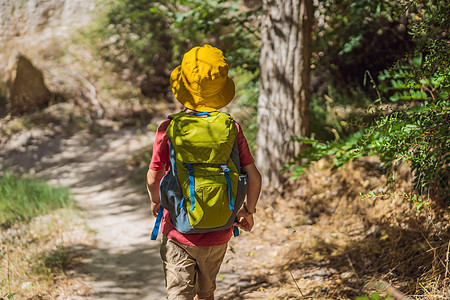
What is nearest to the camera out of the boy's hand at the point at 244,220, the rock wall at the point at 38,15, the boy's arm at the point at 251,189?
the boy's arm at the point at 251,189

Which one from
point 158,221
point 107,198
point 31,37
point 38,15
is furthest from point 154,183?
point 38,15

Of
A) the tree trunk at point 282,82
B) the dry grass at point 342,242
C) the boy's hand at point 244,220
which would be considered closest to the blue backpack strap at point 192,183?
the boy's hand at point 244,220

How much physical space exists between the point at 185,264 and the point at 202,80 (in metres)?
1.00

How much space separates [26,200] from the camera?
4613 mm

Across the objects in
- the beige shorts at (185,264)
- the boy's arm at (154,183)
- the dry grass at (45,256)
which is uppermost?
the boy's arm at (154,183)

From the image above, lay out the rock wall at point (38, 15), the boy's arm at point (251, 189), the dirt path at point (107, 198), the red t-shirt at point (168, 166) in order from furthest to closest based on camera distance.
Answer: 1. the rock wall at point (38, 15)
2. the dirt path at point (107, 198)
3. the boy's arm at point (251, 189)
4. the red t-shirt at point (168, 166)

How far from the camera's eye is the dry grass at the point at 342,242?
2.89m

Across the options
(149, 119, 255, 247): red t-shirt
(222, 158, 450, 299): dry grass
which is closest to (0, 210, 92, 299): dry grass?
(222, 158, 450, 299): dry grass

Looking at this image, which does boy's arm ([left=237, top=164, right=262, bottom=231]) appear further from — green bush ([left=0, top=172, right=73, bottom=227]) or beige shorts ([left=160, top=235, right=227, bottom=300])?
green bush ([left=0, top=172, right=73, bottom=227])

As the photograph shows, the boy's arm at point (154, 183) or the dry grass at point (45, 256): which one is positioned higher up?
the boy's arm at point (154, 183)

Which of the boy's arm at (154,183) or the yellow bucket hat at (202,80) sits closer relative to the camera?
the yellow bucket hat at (202,80)

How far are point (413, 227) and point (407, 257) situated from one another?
30 centimetres

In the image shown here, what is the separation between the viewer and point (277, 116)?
170 inches

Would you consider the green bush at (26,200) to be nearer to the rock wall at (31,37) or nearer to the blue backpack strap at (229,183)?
the blue backpack strap at (229,183)
